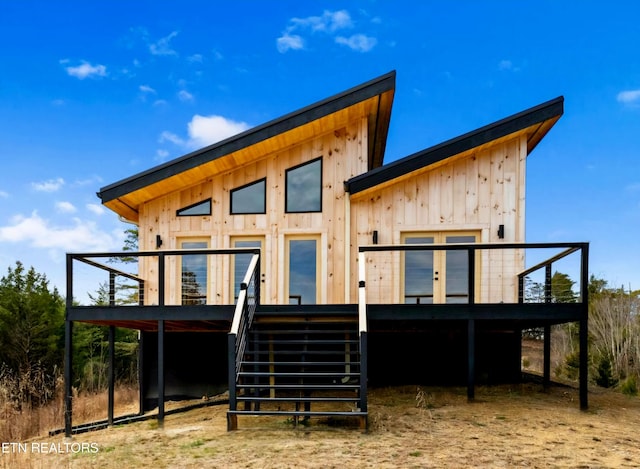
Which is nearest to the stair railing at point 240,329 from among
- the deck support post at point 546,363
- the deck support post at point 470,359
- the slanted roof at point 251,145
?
the slanted roof at point 251,145

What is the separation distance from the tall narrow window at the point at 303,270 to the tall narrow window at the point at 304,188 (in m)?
0.68

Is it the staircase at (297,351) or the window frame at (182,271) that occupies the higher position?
the window frame at (182,271)

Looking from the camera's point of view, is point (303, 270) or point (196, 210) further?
point (196, 210)

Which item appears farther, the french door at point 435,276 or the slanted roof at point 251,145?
the slanted roof at point 251,145

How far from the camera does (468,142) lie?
31.4 feet

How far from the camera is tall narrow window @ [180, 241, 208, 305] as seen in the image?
10.3 metres

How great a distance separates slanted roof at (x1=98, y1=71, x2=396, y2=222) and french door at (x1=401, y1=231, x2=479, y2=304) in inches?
124

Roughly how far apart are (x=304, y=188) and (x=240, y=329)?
4011 millimetres

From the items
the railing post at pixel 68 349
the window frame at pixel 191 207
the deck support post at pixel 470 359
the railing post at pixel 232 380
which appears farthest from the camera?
the window frame at pixel 191 207

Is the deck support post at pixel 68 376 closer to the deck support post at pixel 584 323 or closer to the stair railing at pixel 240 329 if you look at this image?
the stair railing at pixel 240 329

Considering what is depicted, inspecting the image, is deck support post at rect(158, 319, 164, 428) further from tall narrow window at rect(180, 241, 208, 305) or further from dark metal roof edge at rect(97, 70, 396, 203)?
dark metal roof edge at rect(97, 70, 396, 203)

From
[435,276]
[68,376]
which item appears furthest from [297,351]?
[68,376]

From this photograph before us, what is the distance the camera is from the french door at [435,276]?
9594 mm

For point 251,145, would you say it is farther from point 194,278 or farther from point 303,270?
point 194,278
